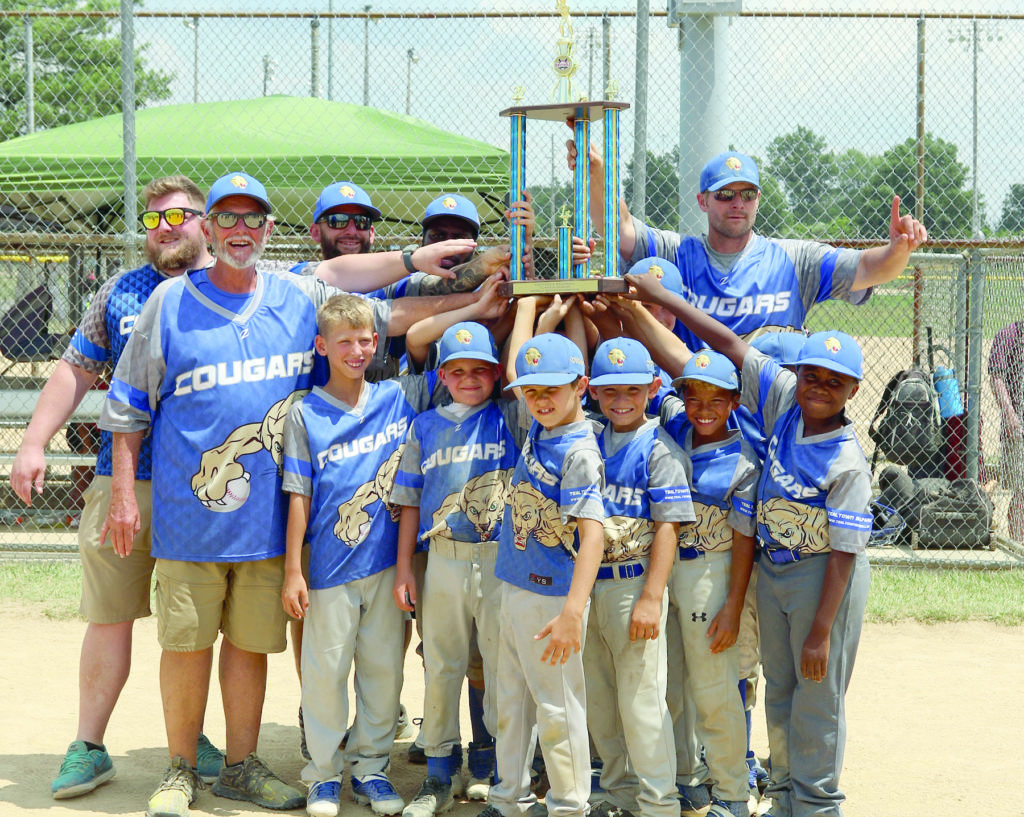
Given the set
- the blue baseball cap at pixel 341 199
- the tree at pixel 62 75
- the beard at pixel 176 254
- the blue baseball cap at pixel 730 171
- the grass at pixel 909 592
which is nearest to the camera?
the blue baseball cap at pixel 730 171

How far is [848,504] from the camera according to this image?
3.18 m

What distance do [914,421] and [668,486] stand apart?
192 inches

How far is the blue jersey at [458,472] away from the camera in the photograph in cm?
357

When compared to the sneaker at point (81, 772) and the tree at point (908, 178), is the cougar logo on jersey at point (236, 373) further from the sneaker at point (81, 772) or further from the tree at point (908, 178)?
the tree at point (908, 178)

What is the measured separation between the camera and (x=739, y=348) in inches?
139

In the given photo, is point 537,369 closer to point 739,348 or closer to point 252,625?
point 739,348

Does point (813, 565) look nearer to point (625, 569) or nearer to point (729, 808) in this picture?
point (625, 569)

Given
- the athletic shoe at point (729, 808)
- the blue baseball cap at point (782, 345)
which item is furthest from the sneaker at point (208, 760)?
the blue baseball cap at point (782, 345)

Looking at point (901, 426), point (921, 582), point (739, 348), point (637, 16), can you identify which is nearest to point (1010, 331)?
point (901, 426)

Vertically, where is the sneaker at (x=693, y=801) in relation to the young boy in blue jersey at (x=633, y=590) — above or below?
below

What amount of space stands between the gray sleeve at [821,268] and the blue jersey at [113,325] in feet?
7.71

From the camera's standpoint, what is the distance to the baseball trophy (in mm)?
3566

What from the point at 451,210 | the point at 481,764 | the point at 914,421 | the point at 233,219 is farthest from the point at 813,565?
the point at 914,421

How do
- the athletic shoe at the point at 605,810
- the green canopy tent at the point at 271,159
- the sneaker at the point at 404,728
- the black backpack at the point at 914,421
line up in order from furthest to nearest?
the green canopy tent at the point at 271,159, the black backpack at the point at 914,421, the sneaker at the point at 404,728, the athletic shoe at the point at 605,810
